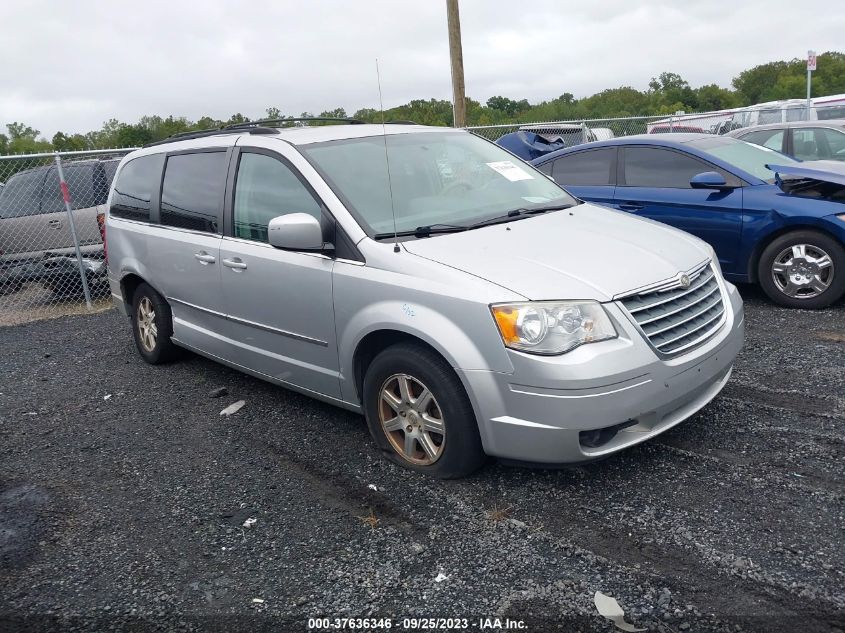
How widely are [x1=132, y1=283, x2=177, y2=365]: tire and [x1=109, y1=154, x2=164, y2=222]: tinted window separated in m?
0.61

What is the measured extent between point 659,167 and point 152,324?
192 inches

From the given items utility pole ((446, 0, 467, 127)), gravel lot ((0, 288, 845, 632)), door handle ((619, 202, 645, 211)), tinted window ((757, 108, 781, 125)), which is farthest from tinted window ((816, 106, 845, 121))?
gravel lot ((0, 288, 845, 632))

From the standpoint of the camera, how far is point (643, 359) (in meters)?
3.41

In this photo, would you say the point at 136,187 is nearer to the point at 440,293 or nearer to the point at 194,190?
the point at 194,190

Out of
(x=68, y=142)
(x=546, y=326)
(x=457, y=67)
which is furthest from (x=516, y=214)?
(x=68, y=142)

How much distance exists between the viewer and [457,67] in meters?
13.3

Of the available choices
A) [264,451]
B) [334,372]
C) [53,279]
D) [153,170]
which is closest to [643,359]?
[334,372]

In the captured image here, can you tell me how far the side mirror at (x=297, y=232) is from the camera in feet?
13.1

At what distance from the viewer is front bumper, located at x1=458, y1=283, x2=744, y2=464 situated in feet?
10.8

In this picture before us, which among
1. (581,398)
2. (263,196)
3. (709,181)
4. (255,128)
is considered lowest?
(581,398)

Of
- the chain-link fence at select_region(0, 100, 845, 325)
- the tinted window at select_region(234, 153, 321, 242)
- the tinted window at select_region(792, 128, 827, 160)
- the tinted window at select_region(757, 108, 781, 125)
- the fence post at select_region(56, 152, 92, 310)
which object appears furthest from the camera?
the tinted window at select_region(757, 108, 781, 125)

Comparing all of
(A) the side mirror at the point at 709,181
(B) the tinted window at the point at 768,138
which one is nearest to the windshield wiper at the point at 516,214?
(A) the side mirror at the point at 709,181

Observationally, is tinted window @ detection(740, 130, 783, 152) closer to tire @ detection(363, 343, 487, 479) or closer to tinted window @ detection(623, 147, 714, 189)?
tinted window @ detection(623, 147, 714, 189)

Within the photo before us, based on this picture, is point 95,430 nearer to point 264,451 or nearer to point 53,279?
point 264,451
